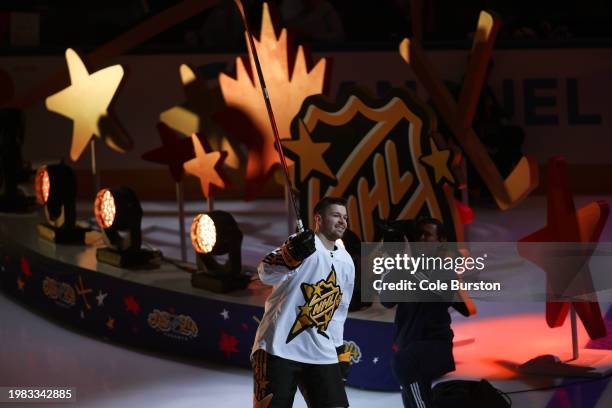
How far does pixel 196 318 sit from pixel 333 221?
7.49ft

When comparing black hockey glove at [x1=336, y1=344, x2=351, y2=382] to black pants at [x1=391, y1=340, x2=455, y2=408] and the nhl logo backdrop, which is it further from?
the nhl logo backdrop

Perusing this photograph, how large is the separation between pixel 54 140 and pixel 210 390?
5.95 meters

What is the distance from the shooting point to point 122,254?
7.40 m

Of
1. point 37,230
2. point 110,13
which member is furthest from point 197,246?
point 110,13

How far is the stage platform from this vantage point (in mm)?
6137

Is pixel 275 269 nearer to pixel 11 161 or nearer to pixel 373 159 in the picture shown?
pixel 373 159

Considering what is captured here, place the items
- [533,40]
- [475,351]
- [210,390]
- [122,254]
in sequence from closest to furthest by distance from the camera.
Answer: [210,390] → [475,351] → [122,254] → [533,40]

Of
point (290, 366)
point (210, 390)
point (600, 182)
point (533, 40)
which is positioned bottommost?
point (210, 390)

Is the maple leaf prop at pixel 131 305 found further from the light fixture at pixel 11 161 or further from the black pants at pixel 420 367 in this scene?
the light fixture at pixel 11 161

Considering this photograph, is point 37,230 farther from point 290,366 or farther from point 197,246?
point 290,366

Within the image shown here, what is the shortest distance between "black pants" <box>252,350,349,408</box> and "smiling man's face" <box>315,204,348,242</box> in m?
0.53

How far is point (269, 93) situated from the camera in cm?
Answer: 772

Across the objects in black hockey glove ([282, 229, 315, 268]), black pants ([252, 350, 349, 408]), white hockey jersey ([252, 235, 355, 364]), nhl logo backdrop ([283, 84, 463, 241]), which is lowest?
black pants ([252, 350, 349, 408])

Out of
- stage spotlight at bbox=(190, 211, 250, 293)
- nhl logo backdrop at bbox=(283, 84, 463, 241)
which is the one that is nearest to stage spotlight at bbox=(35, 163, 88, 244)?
stage spotlight at bbox=(190, 211, 250, 293)
